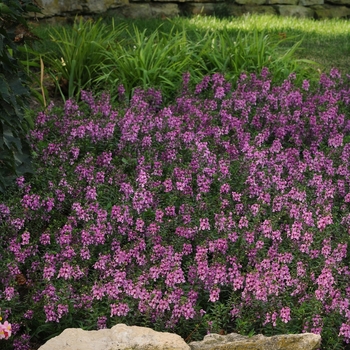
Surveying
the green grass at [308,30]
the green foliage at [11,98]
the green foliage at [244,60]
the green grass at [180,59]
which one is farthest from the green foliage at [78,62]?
the green foliage at [11,98]

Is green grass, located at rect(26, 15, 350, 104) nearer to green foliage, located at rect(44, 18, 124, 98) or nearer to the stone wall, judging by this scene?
green foliage, located at rect(44, 18, 124, 98)

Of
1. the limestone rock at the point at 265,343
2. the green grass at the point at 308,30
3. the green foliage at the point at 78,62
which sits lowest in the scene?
the limestone rock at the point at 265,343

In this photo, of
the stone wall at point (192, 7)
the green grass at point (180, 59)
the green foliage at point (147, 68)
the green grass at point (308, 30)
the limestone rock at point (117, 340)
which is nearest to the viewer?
the limestone rock at point (117, 340)

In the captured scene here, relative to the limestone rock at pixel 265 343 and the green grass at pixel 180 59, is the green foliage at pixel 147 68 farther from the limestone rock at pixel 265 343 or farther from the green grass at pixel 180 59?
the limestone rock at pixel 265 343

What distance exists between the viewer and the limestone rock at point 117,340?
10.4ft

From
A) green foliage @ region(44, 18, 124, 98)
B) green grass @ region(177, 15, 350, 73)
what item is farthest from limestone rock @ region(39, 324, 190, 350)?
green grass @ region(177, 15, 350, 73)

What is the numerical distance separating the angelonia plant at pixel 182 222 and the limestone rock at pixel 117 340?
44cm

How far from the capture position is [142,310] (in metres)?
3.75

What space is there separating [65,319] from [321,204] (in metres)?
1.92

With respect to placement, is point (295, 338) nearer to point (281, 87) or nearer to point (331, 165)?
point (331, 165)

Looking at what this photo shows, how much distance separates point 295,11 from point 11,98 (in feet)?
32.1

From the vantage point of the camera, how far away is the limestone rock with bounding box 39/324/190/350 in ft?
10.4

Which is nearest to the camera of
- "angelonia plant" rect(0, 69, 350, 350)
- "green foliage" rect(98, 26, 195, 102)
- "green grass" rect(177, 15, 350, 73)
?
"angelonia plant" rect(0, 69, 350, 350)

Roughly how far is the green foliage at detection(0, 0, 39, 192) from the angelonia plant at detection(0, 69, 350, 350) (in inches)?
6.2
